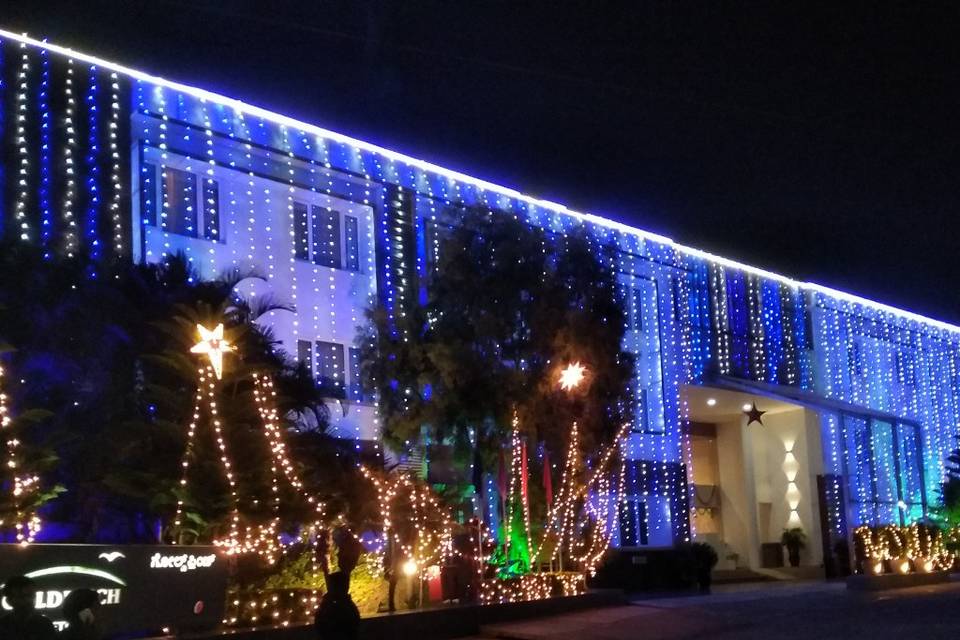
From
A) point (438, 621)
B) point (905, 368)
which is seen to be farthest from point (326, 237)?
point (905, 368)

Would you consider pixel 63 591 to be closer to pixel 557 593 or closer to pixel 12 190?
pixel 12 190

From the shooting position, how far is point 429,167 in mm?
25062

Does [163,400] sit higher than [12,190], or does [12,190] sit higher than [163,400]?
[12,190]

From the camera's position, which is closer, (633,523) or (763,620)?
(763,620)

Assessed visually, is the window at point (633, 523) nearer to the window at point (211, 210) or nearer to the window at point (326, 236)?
the window at point (326, 236)

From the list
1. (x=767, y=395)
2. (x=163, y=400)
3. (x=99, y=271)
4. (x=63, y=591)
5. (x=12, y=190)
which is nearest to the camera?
(x=63, y=591)

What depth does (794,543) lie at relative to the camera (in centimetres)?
3566

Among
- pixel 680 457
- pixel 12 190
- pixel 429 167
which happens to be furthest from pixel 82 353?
pixel 680 457

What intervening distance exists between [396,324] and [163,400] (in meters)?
6.91

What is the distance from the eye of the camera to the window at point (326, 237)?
73.9 feet

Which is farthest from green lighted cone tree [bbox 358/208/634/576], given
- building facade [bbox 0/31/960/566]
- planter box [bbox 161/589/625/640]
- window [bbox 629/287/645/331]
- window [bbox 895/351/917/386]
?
window [bbox 895/351/917/386]

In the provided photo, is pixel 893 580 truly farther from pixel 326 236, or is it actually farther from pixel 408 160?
pixel 326 236

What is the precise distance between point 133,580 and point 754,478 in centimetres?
2857

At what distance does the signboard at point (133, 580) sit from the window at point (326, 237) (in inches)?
395
